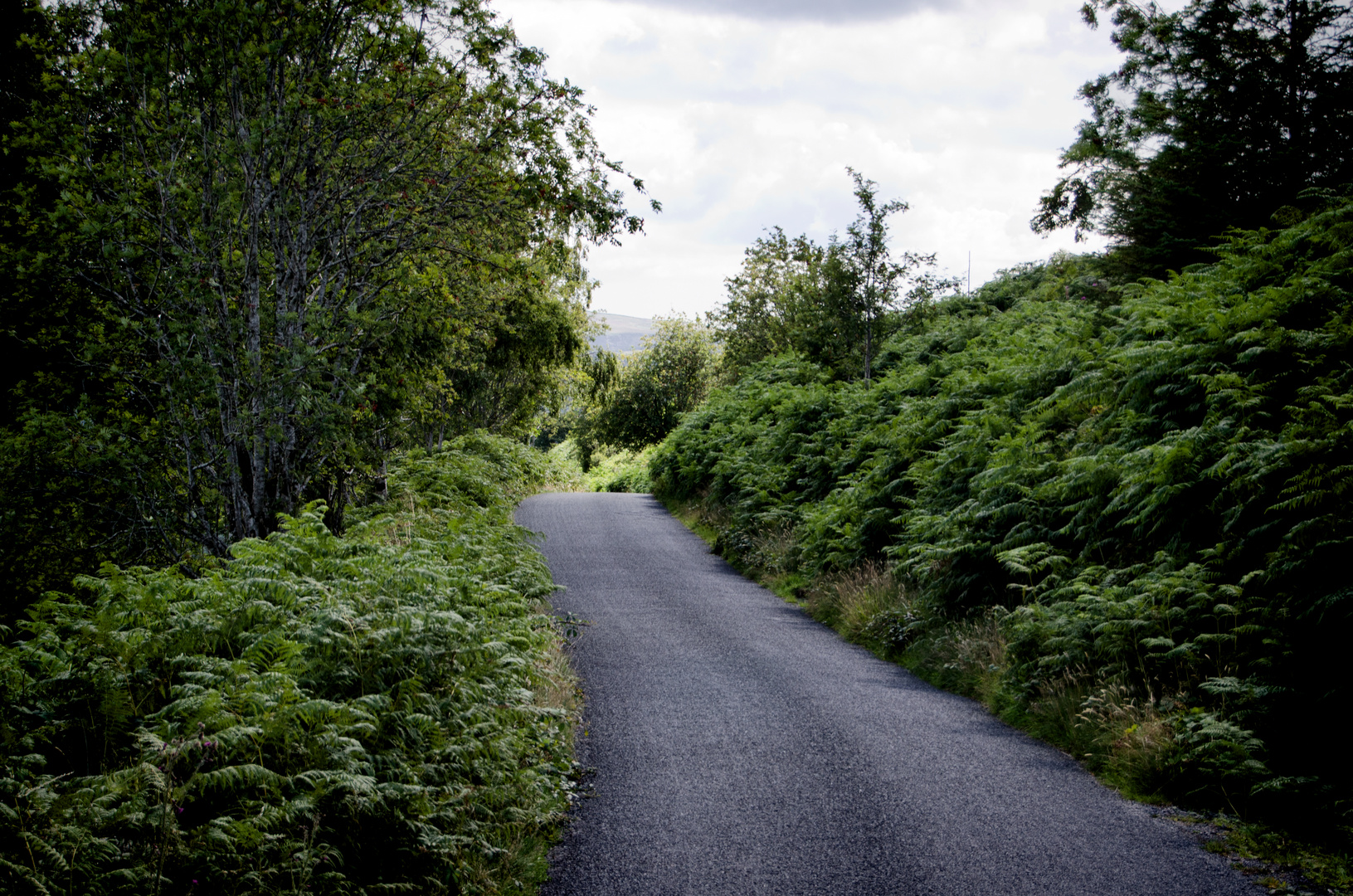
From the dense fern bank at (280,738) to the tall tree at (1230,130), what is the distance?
45.5ft

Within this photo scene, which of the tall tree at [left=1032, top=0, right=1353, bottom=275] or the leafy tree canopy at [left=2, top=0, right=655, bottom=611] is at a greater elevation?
the tall tree at [left=1032, top=0, right=1353, bottom=275]

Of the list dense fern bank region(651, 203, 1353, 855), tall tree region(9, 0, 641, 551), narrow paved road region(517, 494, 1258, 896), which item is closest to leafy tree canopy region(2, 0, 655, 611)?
tall tree region(9, 0, 641, 551)

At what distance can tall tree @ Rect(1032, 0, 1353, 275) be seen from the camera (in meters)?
16.1

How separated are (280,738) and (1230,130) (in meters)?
21.0

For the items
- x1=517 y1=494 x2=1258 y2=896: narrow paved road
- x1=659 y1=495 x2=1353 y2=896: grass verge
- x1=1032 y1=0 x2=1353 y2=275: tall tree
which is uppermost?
x1=1032 y1=0 x2=1353 y2=275: tall tree

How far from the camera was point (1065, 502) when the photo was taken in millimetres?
9258

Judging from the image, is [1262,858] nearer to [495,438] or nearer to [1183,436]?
[1183,436]

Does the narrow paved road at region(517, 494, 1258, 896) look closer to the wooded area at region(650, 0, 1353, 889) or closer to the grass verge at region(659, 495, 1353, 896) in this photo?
the grass verge at region(659, 495, 1353, 896)

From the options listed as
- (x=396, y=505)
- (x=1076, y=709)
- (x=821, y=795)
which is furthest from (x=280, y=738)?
(x=396, y=505)

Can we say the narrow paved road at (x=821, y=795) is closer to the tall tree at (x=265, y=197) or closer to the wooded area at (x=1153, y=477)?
the wooded area at (x=1153, y=477)

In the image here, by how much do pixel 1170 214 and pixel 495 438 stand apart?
64.2 feet

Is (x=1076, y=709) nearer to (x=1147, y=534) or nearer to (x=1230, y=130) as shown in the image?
(x=1147, y=534)

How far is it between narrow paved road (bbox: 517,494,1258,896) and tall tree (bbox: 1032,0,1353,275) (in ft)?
35.3

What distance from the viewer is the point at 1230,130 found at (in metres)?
17.4
